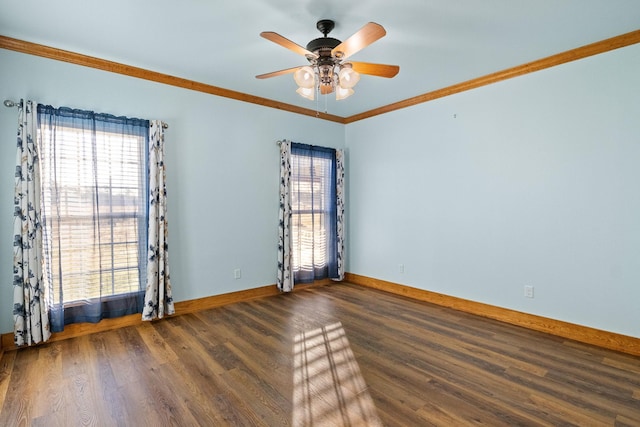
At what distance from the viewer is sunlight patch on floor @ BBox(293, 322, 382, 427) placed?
1936 millimetres

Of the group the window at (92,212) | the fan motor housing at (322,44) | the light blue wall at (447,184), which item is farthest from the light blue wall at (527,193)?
the window at (92,212)

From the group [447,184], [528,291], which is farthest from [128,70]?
[528,291]

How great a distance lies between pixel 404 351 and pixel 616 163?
257 centimetres

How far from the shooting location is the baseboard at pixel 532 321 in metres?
2.81

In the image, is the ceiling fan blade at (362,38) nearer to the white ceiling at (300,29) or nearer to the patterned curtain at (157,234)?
the white ceiling at (300,29)

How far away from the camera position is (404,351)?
2.79 meters

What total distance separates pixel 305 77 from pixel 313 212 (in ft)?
8.66

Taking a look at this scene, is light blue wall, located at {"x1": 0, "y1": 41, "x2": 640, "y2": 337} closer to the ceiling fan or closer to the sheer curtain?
the sheer curtain

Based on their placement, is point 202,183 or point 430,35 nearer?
point 430,35

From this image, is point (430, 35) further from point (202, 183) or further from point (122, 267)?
point (122, 267)

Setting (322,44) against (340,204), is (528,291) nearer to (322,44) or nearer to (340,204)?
(340,204)

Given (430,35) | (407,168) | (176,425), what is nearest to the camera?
(176,425)

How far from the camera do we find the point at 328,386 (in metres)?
2.28

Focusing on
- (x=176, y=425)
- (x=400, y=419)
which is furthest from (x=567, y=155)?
(x=176, y=425)
